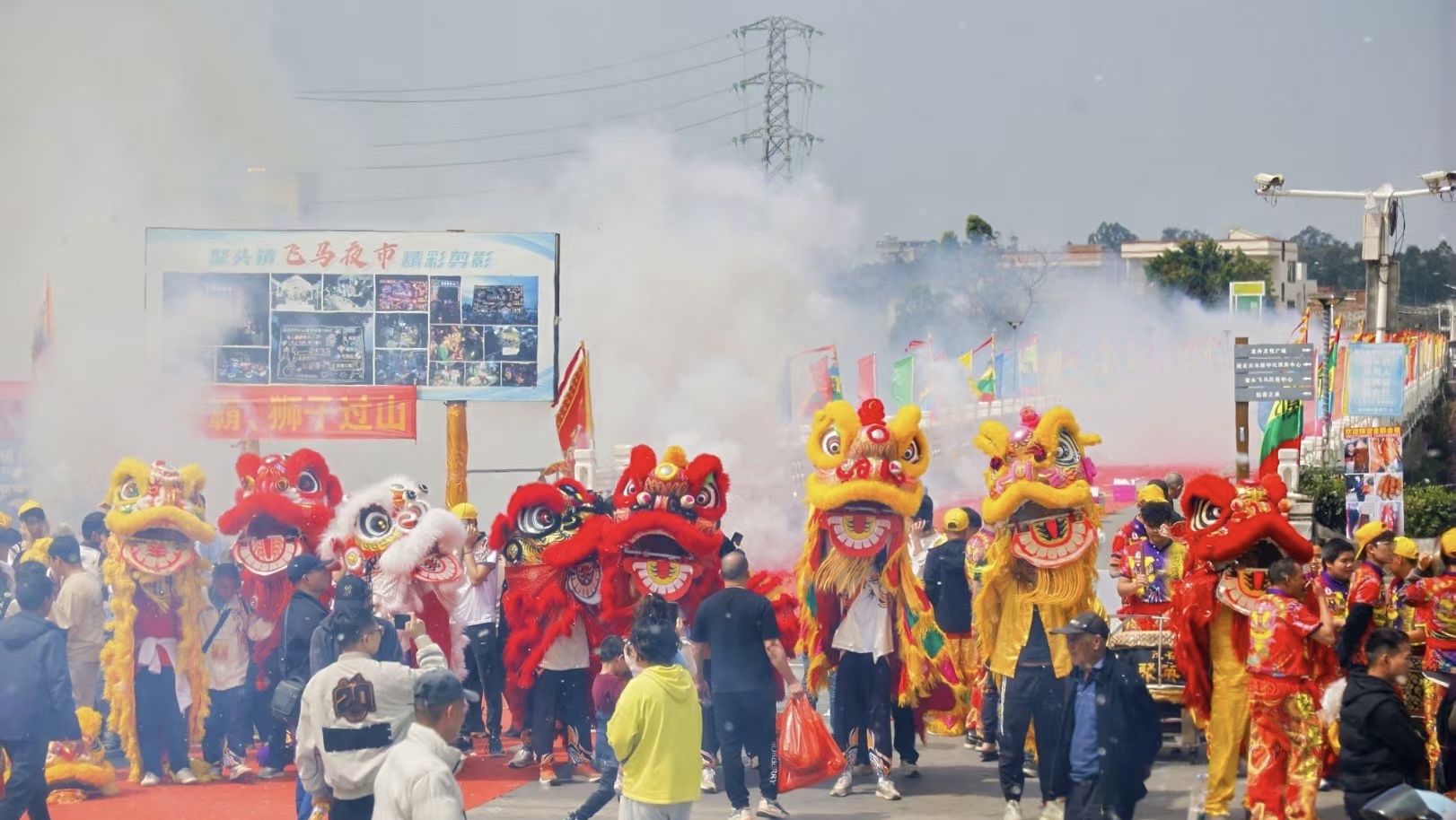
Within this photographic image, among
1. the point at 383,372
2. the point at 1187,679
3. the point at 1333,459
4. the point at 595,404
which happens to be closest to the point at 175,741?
the point at 1187,679

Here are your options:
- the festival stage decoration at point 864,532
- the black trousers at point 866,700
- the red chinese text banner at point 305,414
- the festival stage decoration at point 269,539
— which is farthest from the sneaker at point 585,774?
the red chinese text banner at point 305,414

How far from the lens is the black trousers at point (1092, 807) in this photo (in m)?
7.70

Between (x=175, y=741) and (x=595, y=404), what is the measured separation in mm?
23506

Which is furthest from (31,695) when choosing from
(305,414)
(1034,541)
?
(305,414)

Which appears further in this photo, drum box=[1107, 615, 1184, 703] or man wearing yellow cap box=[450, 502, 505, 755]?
man wearing yellow cap box=[450, 502, 505, 755]

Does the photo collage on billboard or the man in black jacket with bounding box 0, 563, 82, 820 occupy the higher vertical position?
the photo collage on billboard

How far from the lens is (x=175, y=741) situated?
Result: 10820 millimetres

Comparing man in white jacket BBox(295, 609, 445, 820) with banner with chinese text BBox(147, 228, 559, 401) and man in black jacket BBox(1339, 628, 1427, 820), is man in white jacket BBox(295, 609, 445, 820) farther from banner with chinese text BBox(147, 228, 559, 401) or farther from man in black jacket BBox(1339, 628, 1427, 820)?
banner with chinese text BBox(147, 228, 559, 401)

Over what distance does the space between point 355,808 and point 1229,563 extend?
4.62 metres

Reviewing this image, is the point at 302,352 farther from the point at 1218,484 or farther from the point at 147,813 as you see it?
the point at 1218,484

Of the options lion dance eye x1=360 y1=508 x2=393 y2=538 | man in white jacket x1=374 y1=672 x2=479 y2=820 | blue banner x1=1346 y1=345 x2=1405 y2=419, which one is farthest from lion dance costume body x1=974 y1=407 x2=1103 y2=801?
blue banner x1=1346 y1=345 x2=1405 y2=419

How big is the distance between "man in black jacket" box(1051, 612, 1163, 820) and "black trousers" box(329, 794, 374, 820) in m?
3.38

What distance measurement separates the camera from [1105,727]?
7.67 m

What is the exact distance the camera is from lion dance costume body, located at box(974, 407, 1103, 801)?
9219 millimetres
